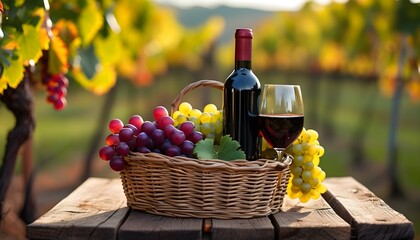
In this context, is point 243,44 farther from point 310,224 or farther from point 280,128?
point 310,224

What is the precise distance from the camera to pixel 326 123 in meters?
29.1

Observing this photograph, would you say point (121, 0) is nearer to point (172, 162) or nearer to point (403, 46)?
point (403, 46)

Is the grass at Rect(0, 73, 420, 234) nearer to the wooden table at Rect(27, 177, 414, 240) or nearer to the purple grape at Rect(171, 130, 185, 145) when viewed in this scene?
the wooden table at Rect(27, 177, 414, 240)

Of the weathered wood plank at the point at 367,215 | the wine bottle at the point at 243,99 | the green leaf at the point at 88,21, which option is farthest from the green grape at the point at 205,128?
the green leaf at the point at 88,21

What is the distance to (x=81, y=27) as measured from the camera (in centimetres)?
439

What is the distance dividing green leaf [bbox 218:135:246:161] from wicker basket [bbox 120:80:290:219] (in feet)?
0.23

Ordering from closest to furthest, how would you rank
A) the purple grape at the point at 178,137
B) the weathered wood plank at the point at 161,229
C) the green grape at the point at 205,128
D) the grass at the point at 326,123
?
the weathered wood plank at the point at 161,229
the purple grape at the point at 178,137
the green grape at the point at 205,128
the grass at the point at 326,123

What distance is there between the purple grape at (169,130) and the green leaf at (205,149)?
11 cm

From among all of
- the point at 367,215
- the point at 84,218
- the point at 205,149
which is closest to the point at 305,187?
the point at 367,215

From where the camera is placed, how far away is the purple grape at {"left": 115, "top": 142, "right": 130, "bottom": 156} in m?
2.47

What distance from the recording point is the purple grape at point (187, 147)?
247cm

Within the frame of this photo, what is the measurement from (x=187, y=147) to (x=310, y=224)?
522 mm

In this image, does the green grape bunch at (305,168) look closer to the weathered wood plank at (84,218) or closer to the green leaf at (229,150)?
the green leaf at (229,150)

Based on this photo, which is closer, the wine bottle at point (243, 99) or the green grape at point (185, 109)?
the wine bottle at point (243, 99)
